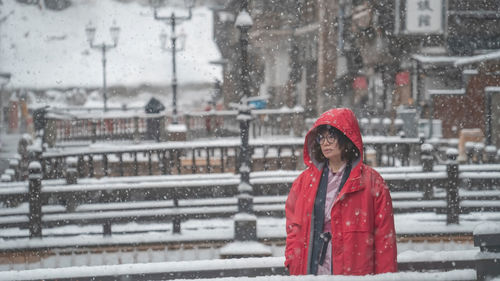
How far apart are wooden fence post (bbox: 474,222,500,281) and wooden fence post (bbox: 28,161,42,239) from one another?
20.2 ft

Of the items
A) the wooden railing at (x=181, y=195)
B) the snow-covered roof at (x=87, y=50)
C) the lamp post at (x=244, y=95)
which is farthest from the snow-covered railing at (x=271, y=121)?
the snow-covered roof at (x=87, y=50)

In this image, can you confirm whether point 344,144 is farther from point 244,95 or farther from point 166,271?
point 244,95

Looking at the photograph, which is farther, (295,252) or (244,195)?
(244,195)

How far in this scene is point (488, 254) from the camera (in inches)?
102

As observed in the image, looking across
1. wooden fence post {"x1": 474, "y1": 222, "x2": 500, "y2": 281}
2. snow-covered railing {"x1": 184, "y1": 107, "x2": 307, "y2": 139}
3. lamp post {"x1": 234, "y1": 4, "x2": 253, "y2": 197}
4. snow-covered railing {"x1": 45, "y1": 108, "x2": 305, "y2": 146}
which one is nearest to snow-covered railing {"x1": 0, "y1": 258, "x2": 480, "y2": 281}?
wooden fence post {"x1": 474, "y1": 222, "x2": 500, "y2": 281}

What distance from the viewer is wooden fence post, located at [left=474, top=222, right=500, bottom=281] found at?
2561mm

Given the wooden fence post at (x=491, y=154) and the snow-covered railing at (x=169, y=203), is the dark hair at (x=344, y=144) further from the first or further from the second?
the wooden fence post at (x=491, y=154)

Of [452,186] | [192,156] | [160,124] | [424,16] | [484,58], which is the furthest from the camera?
[160,124]

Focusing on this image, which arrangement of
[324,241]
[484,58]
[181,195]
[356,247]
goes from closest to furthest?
1. [356,247]
2. [324,241]
3. [181,195]
4. [484,58]

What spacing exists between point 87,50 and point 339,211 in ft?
195

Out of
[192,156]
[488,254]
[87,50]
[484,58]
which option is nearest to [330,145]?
[488,254]

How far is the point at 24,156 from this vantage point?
1327 centimetres

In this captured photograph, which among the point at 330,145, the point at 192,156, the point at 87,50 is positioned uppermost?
the point at 87,50

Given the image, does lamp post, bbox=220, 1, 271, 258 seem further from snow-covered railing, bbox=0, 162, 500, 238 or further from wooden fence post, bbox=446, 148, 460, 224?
wooden fence post, bbox=446, 148, 460, 224
